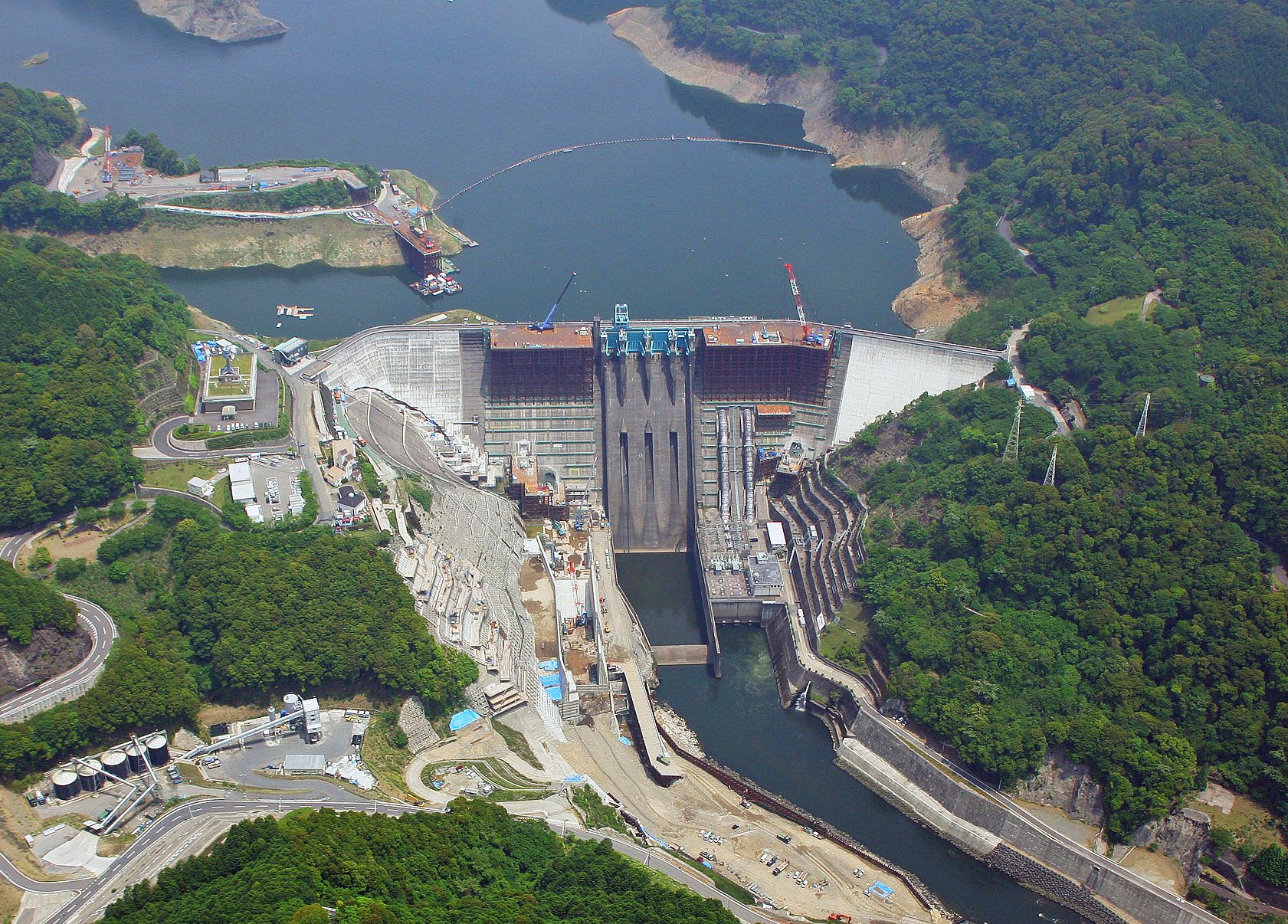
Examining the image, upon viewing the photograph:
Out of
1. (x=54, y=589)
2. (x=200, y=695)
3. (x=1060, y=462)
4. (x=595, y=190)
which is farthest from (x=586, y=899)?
(x=595, y=190)

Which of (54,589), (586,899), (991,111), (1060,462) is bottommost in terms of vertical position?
(586,899)

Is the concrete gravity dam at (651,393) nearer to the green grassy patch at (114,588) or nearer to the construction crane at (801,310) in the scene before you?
the construction crane at (801,310)

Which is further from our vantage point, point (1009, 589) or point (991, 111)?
point (991, 111)

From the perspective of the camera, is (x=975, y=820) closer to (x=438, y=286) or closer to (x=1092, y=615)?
(x=1092, y=615)

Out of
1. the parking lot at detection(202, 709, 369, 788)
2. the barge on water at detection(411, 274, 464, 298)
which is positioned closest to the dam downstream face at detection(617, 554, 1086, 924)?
the parking lot at detection(202, 709, 369, 788)

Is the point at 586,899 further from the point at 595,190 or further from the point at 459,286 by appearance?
the point at 595,190

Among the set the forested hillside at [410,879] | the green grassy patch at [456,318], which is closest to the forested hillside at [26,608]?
the forested hillside at [410,879]

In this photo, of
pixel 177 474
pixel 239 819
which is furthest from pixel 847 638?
pixel 177 474

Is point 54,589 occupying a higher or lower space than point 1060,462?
lower
